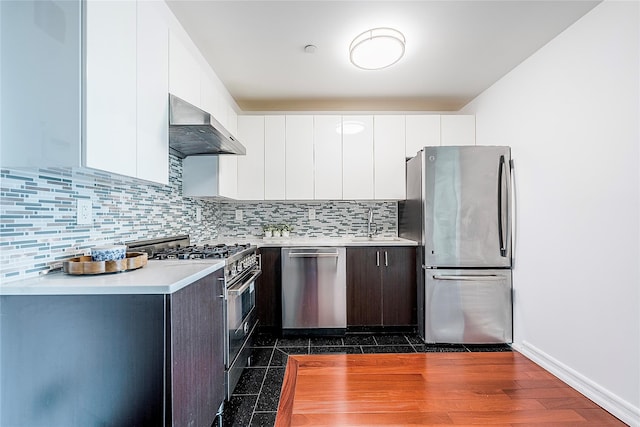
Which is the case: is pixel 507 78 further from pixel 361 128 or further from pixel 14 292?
pixel 14 292

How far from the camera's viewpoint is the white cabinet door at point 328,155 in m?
3.24

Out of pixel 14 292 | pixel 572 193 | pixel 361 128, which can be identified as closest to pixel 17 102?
pixel 14 292

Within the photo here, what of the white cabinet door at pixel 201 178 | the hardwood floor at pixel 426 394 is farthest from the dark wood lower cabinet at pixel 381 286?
the white cabinet door at pixel 201 178

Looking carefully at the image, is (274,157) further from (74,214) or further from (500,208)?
(500,208)

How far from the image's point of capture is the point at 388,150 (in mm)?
3254

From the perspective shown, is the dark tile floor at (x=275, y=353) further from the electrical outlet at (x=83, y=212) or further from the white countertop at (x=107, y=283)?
the electrical outlet at (x=83, y=212)

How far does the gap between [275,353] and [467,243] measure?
6.47ft

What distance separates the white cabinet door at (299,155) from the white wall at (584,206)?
6.48 feet

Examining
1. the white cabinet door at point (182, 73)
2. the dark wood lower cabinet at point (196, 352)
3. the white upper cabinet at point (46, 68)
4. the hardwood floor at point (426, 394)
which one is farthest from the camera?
the white cabinet door at point (182, 73)

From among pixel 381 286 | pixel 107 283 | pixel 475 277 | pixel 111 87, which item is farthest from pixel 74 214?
pixel 475 277

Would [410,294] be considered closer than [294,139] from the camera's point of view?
Yes

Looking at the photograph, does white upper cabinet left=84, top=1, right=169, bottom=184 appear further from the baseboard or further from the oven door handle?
the baseboard

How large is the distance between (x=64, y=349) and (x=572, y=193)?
288 cm

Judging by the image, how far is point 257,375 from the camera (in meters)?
2.17
